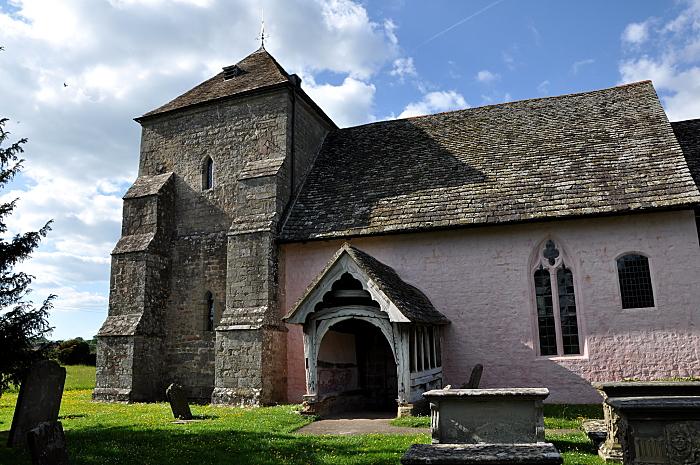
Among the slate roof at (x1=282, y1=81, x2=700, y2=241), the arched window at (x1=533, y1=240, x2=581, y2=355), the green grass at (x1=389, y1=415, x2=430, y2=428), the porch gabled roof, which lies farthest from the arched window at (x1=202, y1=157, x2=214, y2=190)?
the arched window at (x1=533, y1=240, x2=581, y2=355)

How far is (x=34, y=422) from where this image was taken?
415 inches

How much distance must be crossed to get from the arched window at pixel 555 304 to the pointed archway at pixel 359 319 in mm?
2949

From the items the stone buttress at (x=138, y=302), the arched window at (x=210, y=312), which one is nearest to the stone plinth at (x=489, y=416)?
the arched window at (x=210, y=312)

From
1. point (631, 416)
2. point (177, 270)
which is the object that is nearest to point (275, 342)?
point (177, 270)

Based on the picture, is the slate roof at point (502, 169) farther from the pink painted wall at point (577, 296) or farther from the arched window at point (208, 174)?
the arched window at point (208, 174)

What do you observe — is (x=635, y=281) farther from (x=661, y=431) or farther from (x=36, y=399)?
(x=36, y=399)

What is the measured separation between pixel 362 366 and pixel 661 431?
458 inches

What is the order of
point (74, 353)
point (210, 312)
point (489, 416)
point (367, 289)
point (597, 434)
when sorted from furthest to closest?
point (74, 353) < point (210, 312) < point (367, 289) < point (597, 434) < point (489, 416)

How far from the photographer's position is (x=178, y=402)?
14.3 m

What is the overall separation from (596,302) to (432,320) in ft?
15.6

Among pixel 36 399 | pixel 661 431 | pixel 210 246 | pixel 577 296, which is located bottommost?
pixel 661 431

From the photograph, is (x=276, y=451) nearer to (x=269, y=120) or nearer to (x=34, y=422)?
(x=34, y=422)

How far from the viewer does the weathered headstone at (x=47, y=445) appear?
313 inches

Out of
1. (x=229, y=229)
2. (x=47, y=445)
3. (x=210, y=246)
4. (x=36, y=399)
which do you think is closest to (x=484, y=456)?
(x=47, y=445)
